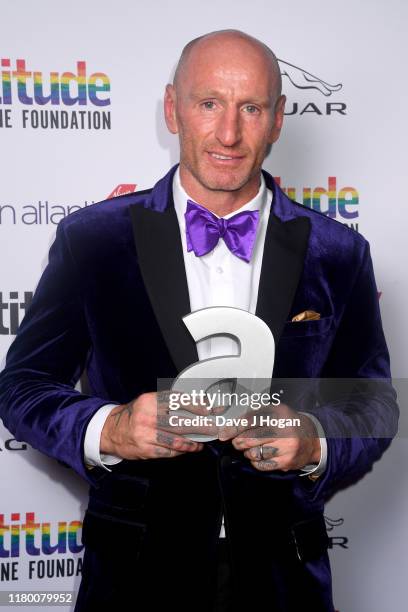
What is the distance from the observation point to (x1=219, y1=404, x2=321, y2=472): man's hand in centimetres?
122

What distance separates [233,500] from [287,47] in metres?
1.12

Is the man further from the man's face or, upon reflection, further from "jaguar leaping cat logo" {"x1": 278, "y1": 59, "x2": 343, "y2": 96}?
"jaguar leaping cat logo" {"x1": 278, "y1": 59, "x2": 343, "y2": 96}

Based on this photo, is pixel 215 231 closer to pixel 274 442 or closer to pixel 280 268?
pixel 280 268

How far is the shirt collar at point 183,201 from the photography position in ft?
4.90

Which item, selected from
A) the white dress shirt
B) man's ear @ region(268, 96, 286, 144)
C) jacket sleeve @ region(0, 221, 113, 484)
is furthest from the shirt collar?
jacket sleeve @ region(0, 221, 113, 484)

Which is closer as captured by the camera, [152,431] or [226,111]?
[152,431]

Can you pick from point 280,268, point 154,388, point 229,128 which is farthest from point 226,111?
point 154,388

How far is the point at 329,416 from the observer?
4.54 feet

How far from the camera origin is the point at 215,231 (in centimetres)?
142

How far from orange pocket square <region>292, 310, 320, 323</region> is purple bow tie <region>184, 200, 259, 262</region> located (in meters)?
0.14

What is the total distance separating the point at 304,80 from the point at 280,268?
2.23 ft

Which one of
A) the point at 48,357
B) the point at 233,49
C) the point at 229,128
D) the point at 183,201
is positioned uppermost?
the point at 233,49

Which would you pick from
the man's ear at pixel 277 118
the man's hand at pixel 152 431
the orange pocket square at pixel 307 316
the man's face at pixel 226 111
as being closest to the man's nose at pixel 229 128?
the man's face at pixel 226 111

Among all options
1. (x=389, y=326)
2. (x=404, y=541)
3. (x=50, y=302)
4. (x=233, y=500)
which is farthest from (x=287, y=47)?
(x=404, y=541)
